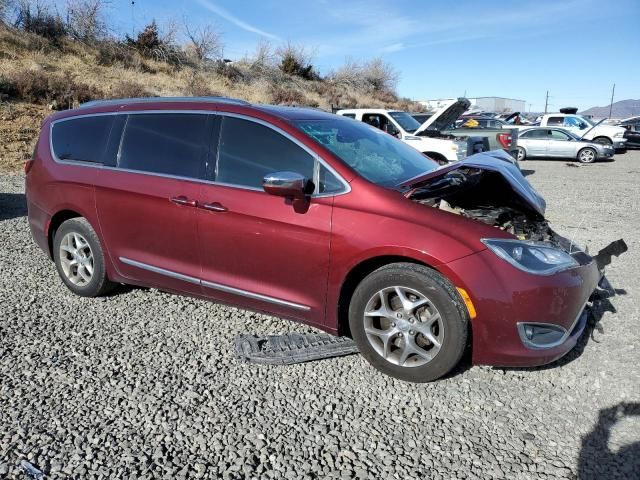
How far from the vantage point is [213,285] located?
3789mm

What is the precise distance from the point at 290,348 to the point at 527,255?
172 cm

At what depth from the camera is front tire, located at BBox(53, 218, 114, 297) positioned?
4.39 metres

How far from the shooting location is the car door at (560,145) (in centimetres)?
1958

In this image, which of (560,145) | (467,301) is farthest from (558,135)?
(467,301)

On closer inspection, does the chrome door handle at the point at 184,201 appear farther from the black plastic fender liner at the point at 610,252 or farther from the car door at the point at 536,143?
the car door at the point at 536,143

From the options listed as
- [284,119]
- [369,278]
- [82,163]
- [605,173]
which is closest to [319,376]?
[369,278]

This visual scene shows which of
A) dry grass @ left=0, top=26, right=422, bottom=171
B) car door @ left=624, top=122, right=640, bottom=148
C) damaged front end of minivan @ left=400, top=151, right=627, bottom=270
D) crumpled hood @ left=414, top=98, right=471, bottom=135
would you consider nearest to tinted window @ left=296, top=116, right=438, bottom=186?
damaged front end of minivan @ left=400, top=151, right=627, bottom=270

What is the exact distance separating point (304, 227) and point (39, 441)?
6.24 ft

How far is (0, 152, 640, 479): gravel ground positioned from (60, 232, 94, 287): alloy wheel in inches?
13.2

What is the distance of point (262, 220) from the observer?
3.45m

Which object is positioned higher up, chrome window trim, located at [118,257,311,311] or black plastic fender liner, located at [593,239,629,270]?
black plastic fender liner, located at [593,239,629,270]

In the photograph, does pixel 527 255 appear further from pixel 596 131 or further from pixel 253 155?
pixel 596 131

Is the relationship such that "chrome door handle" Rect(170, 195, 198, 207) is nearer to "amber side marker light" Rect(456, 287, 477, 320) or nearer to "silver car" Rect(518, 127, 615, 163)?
"amber side marker light" Rect(456, 287, 477, 320)

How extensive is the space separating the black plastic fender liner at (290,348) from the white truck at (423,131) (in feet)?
23.6
